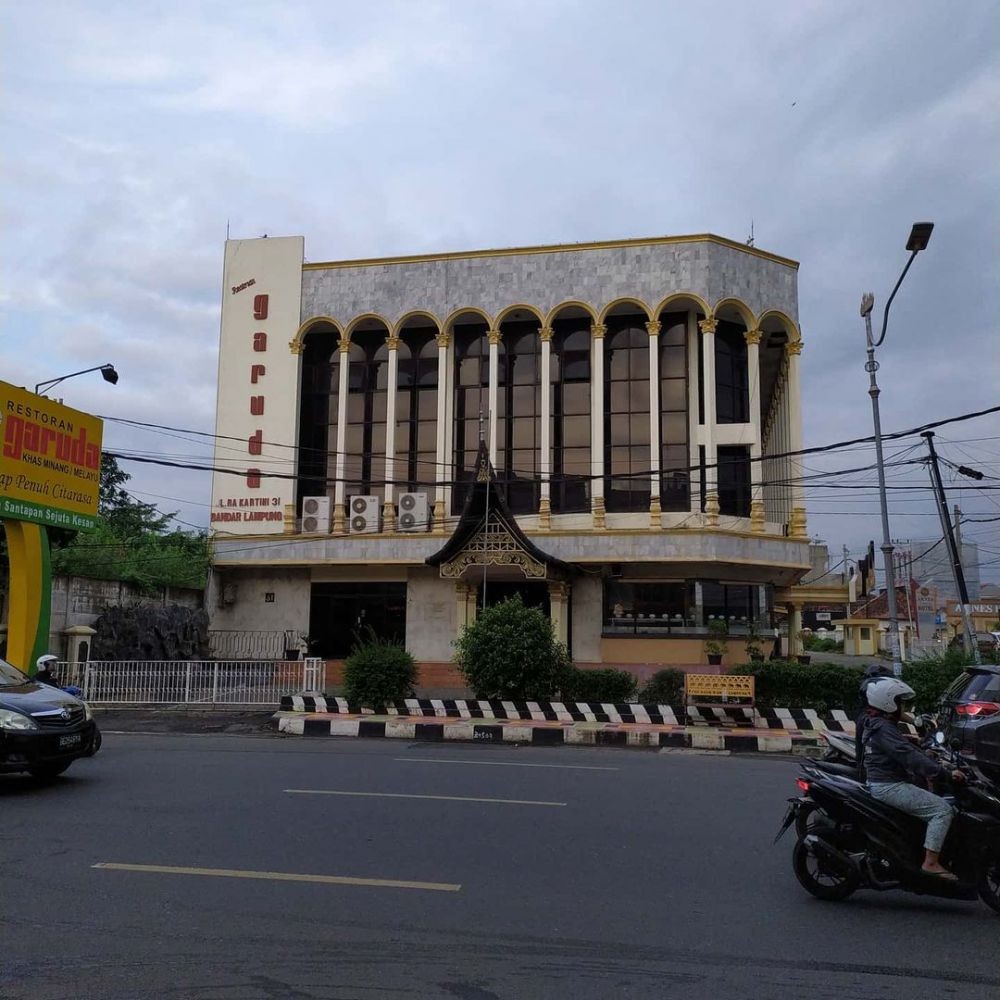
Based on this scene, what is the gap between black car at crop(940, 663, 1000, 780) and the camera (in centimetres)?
987

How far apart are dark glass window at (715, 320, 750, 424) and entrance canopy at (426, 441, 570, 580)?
7.37m

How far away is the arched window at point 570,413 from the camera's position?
2833 centimetres

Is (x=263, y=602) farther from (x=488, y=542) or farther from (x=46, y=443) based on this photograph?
(x=46, y=443)

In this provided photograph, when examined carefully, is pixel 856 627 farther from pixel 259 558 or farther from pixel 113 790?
pixel 113 790

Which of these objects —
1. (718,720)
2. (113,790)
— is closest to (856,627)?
(718,720)

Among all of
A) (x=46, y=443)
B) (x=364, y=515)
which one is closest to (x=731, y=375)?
(x=364, y=515)

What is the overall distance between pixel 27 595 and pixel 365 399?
545 inches

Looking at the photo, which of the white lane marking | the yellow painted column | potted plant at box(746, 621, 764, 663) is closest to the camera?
the white lane marking

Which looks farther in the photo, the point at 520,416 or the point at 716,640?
the point at 520,416

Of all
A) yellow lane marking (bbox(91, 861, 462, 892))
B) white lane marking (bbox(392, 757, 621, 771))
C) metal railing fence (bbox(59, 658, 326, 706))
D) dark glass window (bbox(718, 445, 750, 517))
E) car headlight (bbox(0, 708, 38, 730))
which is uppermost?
dark glass window (bbox(718, 445, 750, 517))

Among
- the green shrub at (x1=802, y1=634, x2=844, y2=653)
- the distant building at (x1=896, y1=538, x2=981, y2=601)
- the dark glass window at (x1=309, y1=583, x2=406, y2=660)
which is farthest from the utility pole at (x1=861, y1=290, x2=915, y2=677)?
the green shrub at (x1=802, y1=634, x2=844, y2=653)

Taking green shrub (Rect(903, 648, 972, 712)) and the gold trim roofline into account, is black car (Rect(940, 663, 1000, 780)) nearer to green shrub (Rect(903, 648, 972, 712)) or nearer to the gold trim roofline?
green shrub (Rect(903, 648, 972, 712))

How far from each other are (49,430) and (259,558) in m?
10.4

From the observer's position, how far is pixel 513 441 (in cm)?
2914
